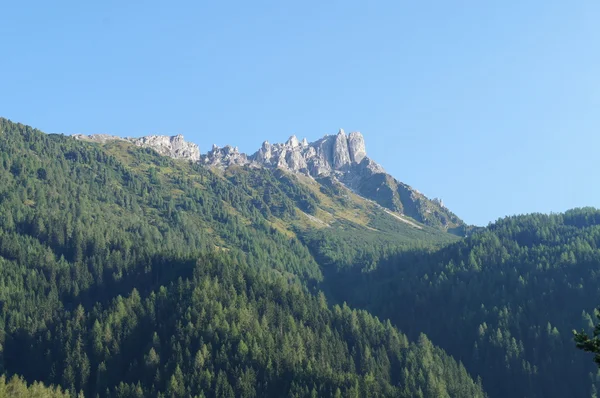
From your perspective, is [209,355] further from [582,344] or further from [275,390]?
[582,344]

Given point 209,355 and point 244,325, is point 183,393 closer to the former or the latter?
point 209,355

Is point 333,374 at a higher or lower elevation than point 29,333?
lower

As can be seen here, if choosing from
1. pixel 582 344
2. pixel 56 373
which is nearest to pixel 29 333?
pixel 56 373

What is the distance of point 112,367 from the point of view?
180875 mm

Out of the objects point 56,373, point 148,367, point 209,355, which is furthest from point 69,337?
point 209,355

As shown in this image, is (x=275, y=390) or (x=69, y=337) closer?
(x=275, y=390)

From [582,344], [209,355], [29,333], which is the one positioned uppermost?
[29,333]

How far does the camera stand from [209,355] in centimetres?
17862

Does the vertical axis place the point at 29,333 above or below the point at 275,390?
above

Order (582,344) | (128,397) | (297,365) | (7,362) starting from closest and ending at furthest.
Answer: (582,344) → (128,397) → (297,365) → (7,362)

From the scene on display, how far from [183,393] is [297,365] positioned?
1232 inches

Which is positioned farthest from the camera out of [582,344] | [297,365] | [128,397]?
[297,365]

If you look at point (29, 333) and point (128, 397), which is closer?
point (128, 397)

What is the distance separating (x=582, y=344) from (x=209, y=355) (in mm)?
150878
